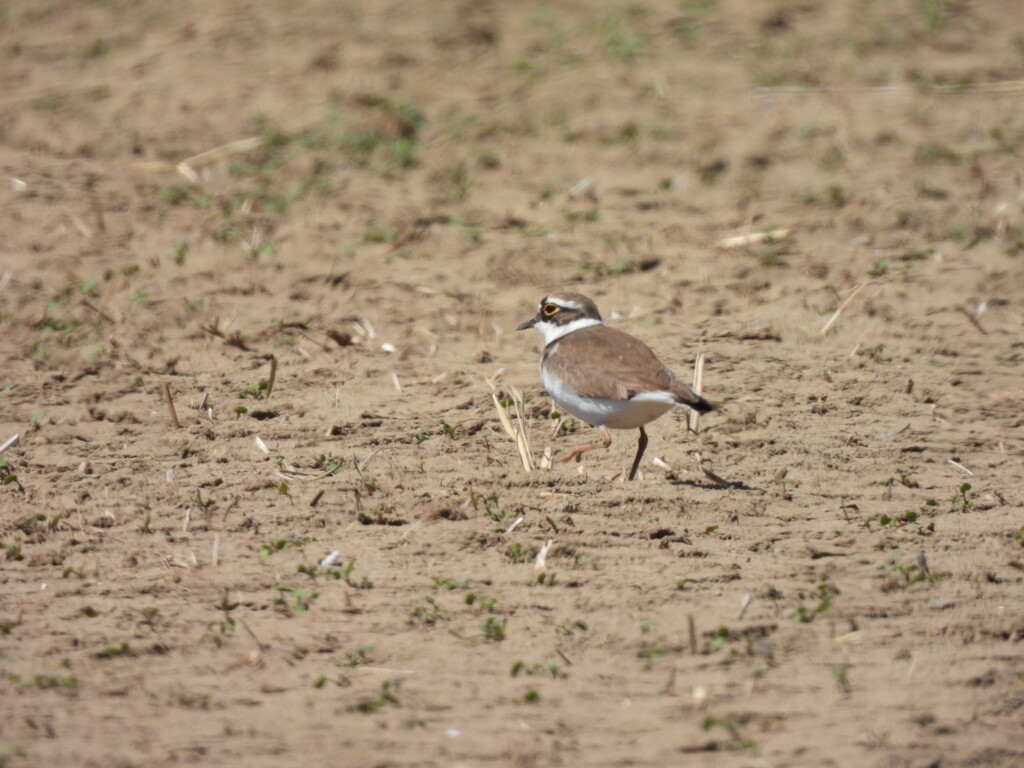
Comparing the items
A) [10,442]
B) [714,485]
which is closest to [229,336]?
[10,442]

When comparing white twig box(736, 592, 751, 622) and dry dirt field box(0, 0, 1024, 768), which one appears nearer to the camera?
dry dirt field box(0, 0, 1024, 768)

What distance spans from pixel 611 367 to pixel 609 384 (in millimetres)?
170

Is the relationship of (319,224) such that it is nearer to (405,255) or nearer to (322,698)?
(405,255)

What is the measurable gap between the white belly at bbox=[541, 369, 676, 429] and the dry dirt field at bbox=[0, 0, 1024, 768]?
1.01 feet

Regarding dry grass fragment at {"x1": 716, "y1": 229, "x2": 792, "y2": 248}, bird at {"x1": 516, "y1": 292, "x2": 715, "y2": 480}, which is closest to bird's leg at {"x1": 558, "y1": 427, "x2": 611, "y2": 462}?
bird at {"x1": 516, "y1": 292, "x2": 715, "y2": 480}

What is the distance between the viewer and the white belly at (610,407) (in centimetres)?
691

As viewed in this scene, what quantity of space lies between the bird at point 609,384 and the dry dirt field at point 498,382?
1.03ft

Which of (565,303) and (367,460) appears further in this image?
(565,303)

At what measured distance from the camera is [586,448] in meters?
7.26

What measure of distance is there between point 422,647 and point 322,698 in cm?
55

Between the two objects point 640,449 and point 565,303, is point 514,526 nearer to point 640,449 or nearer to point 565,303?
point 640,449

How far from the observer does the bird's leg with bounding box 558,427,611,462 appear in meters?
7.21

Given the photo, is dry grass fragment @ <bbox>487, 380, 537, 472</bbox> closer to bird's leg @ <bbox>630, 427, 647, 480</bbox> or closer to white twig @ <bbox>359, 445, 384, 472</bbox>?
bird's leg @ <bbox>630, 427, 647, 480</bbox>

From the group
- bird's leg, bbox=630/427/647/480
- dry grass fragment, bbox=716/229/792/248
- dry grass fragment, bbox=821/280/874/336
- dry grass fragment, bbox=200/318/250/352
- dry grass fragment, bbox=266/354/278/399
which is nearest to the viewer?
bird's leg, bbox=630/427/647/480
